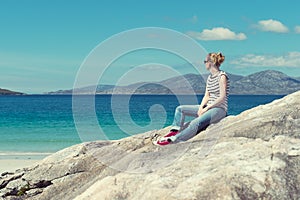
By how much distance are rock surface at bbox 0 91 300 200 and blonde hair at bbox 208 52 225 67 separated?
1199 mm

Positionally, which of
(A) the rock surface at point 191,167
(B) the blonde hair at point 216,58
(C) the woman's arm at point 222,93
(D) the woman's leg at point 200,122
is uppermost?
(B) the blonde hair at point 216,58

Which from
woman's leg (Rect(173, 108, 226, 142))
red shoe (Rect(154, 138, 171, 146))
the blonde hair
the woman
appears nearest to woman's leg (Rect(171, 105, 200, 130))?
the woman

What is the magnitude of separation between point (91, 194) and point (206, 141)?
2.16 m

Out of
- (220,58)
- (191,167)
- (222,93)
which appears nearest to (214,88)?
(222,93)

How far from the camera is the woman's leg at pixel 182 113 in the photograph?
9523 millimetres

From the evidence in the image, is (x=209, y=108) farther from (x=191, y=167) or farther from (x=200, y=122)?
(x=191, y=167)

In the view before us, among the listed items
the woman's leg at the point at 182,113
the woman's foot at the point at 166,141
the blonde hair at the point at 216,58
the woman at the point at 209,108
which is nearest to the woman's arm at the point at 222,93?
the woman at the point at 209,108

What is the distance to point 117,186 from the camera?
730 centimetres

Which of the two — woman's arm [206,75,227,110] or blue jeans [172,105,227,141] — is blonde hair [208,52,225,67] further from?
blue jeans [172,105,227,141]

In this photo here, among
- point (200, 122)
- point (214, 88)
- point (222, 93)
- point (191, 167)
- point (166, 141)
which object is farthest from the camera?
point (214, 88)

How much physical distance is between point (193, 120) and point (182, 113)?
0.53m

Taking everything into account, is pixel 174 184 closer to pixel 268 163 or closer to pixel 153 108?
pixel 268 163

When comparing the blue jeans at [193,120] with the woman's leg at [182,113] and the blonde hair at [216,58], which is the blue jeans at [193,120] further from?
the blonde hair at [216,58]

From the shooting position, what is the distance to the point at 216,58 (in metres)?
9.34
